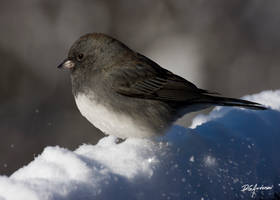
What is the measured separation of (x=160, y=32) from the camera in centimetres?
524

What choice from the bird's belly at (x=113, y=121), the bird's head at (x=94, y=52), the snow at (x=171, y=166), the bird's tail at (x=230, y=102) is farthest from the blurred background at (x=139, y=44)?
the snow at (x=171, y=166)

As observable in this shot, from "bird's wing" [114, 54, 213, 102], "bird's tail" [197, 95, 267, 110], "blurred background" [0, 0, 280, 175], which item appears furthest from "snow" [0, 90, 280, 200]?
"blurred background" [0, 0, 280, 175]

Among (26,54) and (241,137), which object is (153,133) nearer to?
(241,137)

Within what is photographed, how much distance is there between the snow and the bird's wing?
0.25 meters

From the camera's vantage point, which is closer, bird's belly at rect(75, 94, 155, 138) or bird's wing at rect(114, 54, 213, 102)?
bird's belly at rect(75, 94, 155, 138)

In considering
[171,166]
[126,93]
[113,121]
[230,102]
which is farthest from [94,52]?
[171,166]

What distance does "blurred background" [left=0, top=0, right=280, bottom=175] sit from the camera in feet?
16.9

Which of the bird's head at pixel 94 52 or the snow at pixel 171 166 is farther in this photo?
the bird's head at pixel 94 52

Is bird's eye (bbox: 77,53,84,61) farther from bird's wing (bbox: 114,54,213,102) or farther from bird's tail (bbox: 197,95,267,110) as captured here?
bird's tail (bbox: 197,95,267,110)

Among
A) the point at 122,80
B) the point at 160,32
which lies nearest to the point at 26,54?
the point at 160,32

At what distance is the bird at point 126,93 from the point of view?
251 centimetres

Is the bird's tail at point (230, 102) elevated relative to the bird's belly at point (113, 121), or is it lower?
elevated

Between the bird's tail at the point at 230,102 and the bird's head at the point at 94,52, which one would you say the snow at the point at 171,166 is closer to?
the bird's tail at the point at 230,102

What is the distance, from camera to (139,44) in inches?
208
